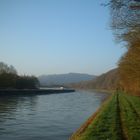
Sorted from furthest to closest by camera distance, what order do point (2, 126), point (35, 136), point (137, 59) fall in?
point (137, 59), point (2, 126), point (35, 136)

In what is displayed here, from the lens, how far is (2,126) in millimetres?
32812

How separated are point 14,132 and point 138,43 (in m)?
13.8

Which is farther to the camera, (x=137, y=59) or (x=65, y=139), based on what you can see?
(x=137, y=59)

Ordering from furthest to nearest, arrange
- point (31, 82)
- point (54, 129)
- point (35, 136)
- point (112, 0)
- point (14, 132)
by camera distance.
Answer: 1. point (31, 82)
2. point (54, 129)
3. point (14, 132)
4. point (35, 136)
5. point (112, 0)

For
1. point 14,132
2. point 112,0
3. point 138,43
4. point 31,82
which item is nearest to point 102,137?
point 112,0

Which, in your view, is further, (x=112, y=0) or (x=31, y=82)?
(x=31, y=82)

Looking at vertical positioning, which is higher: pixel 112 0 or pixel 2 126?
pixel 112 0

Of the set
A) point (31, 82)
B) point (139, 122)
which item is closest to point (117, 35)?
point (139, 122)

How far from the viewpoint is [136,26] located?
27547 millimetres

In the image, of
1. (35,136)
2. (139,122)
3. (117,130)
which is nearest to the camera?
(117,130)

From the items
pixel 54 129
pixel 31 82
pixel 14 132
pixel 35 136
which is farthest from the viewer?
pixel 31 82

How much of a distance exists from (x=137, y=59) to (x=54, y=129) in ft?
42.4

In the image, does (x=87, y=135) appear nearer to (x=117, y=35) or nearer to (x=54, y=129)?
(x=54, y=129)

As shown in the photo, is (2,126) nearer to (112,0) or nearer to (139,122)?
(139,122)
